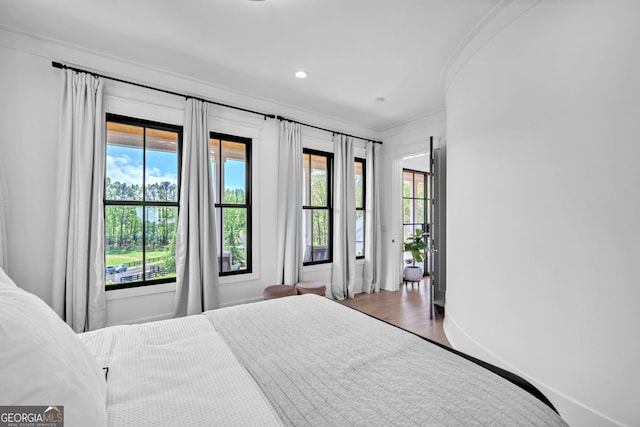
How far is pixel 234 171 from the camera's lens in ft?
11.9

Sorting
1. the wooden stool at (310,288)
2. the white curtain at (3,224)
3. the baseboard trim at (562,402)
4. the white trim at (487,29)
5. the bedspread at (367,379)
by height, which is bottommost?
the baseboard trim at (562,402)

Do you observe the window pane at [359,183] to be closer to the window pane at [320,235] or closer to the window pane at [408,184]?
the window pane at [320,235]

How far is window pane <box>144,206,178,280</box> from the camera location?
10.0 feet

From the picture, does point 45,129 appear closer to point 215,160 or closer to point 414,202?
point 215,160

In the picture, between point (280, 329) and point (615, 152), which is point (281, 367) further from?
point (615, 152)

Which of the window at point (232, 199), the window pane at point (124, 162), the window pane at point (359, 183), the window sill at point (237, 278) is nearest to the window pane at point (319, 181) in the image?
the window pane at point (359, 183)

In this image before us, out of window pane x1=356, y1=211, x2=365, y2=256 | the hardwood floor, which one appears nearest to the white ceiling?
window pane x1=356, y1=211, x2=365, y2=256

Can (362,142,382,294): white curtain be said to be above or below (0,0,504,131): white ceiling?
below

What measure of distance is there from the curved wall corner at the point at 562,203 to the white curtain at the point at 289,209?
7.09ft

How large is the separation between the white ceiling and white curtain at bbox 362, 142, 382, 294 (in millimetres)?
1554

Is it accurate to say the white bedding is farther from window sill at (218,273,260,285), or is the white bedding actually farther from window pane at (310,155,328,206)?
window pane at (310,155,328,206)

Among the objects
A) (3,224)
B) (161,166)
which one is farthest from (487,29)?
(3,224)

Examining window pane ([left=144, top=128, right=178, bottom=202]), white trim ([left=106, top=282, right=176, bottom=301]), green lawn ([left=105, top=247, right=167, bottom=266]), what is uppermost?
window pane ([left=144, top=128, right=178, bottom=202])

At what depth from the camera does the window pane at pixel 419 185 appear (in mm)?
6430
